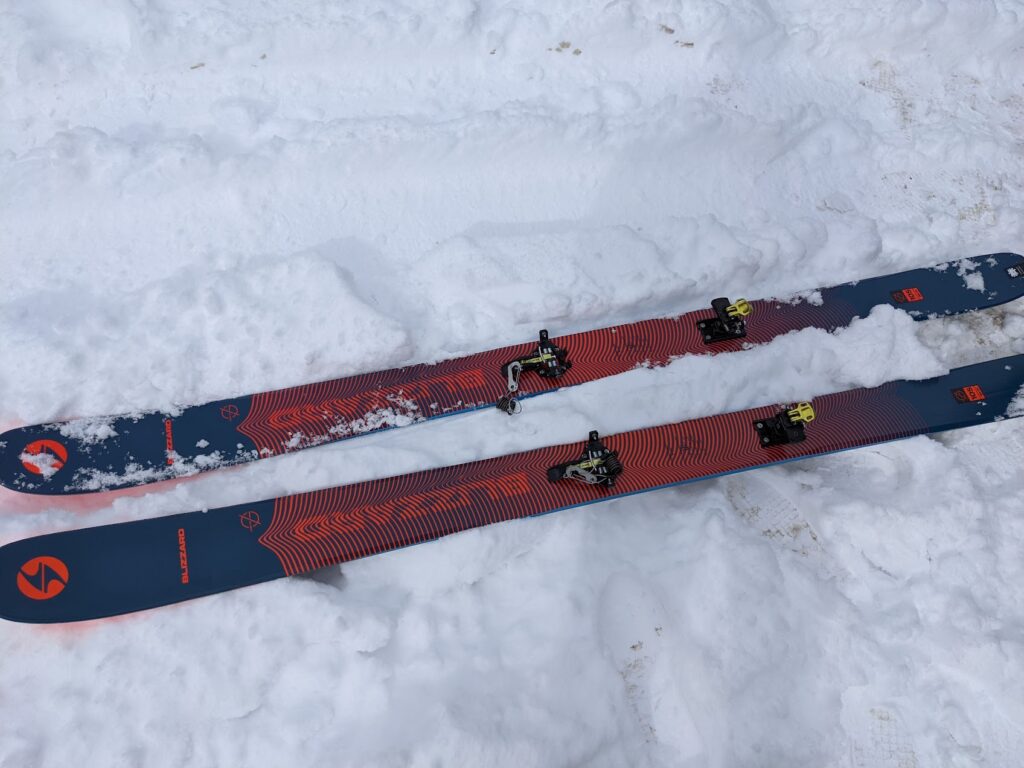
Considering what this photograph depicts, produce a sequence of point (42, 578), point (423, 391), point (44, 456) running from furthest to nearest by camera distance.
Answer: point (423, 391) → point (44, 456) → point (42, 578)

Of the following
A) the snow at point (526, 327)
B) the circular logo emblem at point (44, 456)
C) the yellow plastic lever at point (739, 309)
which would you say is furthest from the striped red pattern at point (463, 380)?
the circular logo emblem at point (44, 456)

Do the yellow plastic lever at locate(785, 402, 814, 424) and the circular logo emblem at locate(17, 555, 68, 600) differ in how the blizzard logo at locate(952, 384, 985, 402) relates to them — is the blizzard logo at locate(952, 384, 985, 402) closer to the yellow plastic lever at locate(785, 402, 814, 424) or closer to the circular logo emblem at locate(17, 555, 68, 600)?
the yellow plastic lever at locate(785, 402, 814, 424)

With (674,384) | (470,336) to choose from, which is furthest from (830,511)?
(470,336)

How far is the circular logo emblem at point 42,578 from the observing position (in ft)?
14.1

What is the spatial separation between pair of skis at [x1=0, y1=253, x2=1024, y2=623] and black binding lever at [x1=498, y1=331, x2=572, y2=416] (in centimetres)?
1

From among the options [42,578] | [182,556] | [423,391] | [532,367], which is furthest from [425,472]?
[42,578]

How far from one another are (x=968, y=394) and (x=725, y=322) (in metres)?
1.87

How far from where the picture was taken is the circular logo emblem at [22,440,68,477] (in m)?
4.65

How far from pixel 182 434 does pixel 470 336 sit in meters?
2.02

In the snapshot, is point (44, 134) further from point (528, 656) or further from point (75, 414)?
point (528, 656)

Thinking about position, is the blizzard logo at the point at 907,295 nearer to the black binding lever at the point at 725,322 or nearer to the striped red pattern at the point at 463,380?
the striped red pattern at the point at 463,380

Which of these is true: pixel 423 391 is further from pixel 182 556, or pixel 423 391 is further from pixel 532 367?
pixel 182 556

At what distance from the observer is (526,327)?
5.51m

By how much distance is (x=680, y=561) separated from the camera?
187 inches
